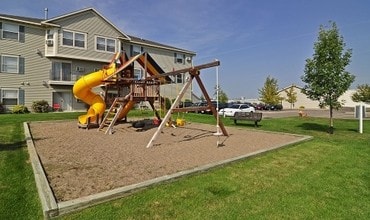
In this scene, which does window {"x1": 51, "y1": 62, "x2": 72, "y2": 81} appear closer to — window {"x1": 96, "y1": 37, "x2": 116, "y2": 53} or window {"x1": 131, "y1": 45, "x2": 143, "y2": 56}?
window {"x1": 96, "y1": 37, "x2": 116, "y2": 53}

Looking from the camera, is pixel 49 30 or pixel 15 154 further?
pixel 49 30

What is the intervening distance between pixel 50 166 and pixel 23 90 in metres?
24.9

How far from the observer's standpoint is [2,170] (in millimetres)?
6043

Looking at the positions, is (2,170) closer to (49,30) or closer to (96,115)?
(96,115)

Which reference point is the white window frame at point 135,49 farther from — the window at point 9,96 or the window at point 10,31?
the window at point 9,96

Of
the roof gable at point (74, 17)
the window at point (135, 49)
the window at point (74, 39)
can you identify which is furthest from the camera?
the window at point (135, 49)

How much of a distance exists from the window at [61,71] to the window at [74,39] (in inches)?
90.6

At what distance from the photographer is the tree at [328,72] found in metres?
13.9

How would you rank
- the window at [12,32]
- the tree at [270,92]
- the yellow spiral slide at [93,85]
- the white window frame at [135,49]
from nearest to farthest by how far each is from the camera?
the yellow spiral slide at [93,85] → the window at [12,32] → the white window frame at [135,49] → the tree at [270,92]

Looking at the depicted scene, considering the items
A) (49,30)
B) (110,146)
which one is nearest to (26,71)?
(49,30)

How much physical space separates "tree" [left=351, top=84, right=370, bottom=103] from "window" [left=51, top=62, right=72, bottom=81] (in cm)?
6342

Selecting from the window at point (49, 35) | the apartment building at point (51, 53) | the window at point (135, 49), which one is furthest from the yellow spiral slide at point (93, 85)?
the window at point (135, 49)

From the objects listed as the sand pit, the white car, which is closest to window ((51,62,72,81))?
the white car

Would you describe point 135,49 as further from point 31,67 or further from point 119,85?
point 119,85
